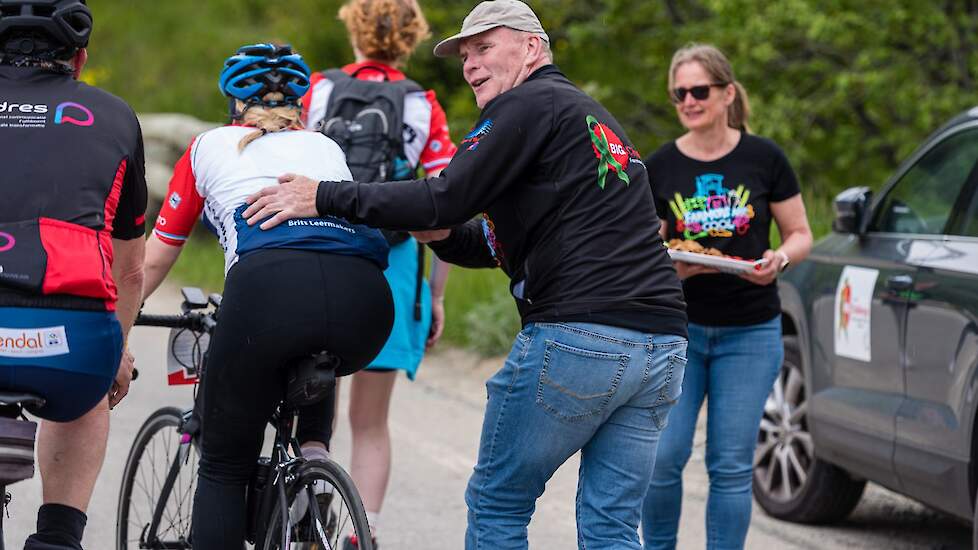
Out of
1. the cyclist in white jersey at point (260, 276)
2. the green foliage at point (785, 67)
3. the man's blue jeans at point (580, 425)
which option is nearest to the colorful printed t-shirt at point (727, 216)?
the man's blue jeans at point (580, 425)

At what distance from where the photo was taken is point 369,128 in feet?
17.3

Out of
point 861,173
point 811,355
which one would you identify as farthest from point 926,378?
point 861,173

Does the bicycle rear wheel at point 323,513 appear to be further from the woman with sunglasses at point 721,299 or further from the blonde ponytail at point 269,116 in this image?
the woman with sunglasses at point 721,299

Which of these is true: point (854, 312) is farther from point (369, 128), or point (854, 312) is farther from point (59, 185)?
point (59, 185)

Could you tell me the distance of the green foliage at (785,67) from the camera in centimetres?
1272

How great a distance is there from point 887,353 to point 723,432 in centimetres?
A: 116

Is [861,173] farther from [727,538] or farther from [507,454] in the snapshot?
[507,454]

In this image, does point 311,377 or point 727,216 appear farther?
point 727,216

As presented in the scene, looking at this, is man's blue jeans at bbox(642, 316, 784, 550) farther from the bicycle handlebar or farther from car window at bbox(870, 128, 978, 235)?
the bicycle handlebar

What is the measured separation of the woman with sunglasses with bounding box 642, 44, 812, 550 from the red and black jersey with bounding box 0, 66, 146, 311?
7.45 feet

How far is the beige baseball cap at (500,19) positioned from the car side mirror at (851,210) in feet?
9.42

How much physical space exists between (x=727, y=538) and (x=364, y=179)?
179 cm

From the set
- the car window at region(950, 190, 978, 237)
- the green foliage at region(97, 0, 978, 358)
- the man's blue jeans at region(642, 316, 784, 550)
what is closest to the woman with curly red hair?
the man's blue jeans at region(642, 316, 784, 550)

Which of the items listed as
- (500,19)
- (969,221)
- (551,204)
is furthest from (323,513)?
(969,221)
